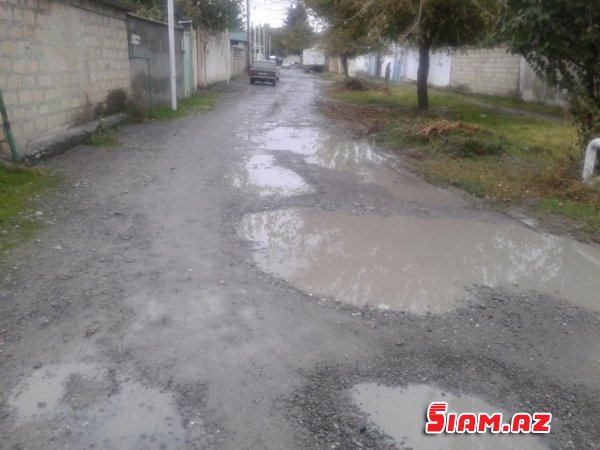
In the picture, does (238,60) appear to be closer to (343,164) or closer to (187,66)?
(187,66)

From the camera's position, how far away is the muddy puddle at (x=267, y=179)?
7.92 metres

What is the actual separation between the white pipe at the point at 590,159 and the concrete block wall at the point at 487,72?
594 inches

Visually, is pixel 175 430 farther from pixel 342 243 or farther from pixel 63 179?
pixel 63 179

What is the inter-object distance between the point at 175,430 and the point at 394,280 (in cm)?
267

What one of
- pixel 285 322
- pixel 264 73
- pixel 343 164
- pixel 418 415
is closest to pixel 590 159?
pixel 343 164

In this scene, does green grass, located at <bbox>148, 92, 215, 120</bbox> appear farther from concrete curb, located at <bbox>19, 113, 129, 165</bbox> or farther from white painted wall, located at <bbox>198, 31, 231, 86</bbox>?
concrete curb, located at <bbox>19, 113, 129, 165</bbox>

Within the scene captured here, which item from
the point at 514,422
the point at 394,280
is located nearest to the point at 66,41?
the point at 394,280

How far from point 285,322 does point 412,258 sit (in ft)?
6.48

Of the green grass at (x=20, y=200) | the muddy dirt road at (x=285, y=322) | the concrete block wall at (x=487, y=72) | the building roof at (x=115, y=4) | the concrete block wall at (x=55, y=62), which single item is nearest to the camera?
the muddy dirt road at (x=285, y=322)

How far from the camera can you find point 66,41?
10227 millimetres

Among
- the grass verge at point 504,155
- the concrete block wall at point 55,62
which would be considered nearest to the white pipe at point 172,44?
the concrete block wall at point 55,62

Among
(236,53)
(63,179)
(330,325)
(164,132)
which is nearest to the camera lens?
(330,325)

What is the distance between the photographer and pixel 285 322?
4.05 m
